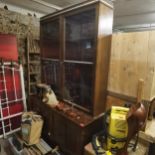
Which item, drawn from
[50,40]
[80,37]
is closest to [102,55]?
[80,37]

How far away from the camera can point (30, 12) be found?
373 centimetres

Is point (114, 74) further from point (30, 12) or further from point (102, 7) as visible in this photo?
point (30, 12)

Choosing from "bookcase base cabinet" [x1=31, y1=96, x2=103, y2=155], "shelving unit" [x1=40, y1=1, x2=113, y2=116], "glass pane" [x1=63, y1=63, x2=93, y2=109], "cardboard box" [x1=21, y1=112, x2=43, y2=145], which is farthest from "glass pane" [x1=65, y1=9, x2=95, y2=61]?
"cardboard box" [x1=21, y1=112, x2=43, y2=145]

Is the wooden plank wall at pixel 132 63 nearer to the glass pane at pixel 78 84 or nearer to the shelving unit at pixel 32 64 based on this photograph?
the glass pane at pixel 78 84

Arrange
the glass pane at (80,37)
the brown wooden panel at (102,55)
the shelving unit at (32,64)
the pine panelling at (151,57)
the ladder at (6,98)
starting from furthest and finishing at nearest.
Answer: the shelving unit at (32,64), the ladder at (6,98), the glass pane at (80,37), the brown wooden panel at (102,55), the pine panelling at (151,57)

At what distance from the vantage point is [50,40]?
8.47ft

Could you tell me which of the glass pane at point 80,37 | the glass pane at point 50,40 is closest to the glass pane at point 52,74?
the glass pane at point 50,40

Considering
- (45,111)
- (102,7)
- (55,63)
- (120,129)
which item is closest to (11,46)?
(55,63)

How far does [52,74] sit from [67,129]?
3.66 feet

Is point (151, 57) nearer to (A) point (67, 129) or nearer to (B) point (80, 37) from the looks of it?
(B) point (80, 37)

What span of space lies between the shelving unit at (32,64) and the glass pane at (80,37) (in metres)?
1.44

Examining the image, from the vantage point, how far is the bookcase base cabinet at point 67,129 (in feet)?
5.35

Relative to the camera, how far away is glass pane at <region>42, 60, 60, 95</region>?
2.35m

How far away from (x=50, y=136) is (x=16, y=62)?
1.54 meters
